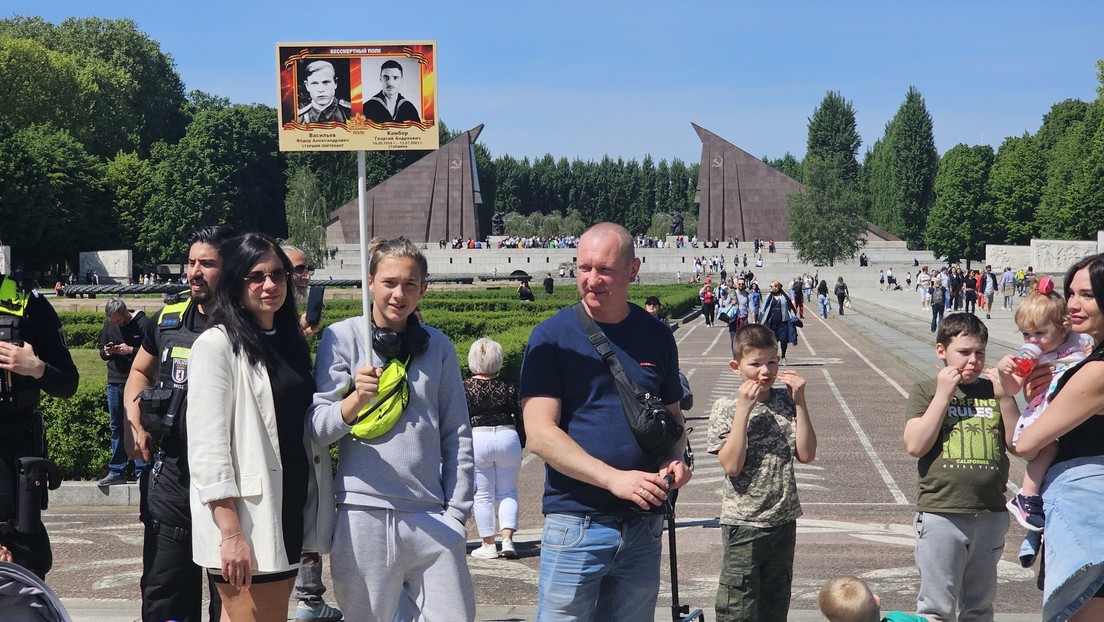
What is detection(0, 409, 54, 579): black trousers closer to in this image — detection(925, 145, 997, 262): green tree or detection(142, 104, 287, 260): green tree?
detection(142, 104, 287, 260): green tree

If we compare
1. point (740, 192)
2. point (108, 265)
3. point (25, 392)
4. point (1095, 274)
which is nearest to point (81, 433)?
point (25, 392)

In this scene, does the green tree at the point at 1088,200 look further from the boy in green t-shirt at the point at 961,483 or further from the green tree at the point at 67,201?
the boy in green t-shirt at the point at 961,483

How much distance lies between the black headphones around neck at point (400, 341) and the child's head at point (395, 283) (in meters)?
0.03

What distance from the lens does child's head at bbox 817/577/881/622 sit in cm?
352

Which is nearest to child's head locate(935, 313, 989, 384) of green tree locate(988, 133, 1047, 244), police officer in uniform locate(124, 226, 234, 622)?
police officer in uniform locate(124, 226, 234, 622)

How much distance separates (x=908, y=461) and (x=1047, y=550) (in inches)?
278

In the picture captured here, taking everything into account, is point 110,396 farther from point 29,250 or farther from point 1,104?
point 1,104

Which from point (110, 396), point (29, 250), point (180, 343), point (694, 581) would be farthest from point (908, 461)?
point (29, 250)

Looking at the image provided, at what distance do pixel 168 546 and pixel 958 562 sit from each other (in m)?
2.79

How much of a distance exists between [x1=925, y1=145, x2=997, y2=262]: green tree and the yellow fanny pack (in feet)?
268

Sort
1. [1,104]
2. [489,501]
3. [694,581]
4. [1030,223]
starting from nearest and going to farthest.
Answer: [694,581]
[489,501]
[1,104]
[1030,223]

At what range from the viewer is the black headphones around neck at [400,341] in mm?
3439

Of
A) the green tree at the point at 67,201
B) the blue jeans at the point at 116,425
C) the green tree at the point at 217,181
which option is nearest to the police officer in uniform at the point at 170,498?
the blue jeans at the point at 116,425

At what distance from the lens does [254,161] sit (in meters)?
81.0
